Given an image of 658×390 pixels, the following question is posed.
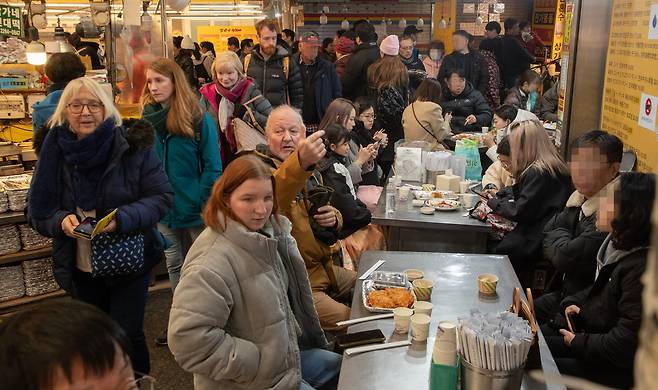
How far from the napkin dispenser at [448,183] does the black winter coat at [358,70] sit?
262 cm

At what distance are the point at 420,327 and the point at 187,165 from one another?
2036 mm

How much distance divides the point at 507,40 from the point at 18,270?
7.78m

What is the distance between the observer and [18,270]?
4.39 m

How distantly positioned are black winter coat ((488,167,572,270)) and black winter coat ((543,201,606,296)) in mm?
391

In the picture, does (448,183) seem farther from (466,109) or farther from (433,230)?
(466,109)

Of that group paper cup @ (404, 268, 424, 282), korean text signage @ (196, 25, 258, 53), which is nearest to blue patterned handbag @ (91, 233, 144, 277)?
paper cup @ (404, 268, 424, 282)

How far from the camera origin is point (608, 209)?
2.46m

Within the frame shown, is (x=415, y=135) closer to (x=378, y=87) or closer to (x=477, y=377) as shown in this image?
(x=378, y=87)

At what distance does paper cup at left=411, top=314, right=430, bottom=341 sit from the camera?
2365mm

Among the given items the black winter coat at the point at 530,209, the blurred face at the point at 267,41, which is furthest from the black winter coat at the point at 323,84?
the black winter coat at the point at 530,209

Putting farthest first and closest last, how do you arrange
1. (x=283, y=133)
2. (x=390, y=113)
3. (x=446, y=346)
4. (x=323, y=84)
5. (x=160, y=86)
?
(x=323, y=84), (x=390, y=113), (x=160, y=86), (x=283, y=133), (x=446, y=346)

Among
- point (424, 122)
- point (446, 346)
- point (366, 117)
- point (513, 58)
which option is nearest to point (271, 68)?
point (366, 117)

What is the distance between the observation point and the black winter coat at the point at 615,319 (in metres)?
2.32

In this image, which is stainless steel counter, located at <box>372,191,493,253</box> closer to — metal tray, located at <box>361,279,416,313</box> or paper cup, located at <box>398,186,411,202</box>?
paper cup, located at <box>398,186,411,202</box>
